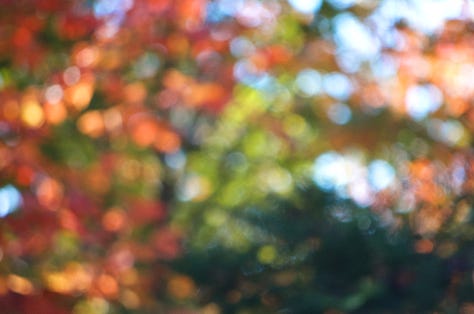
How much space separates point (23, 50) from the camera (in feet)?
13.1

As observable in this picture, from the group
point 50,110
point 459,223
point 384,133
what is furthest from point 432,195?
point 50,110

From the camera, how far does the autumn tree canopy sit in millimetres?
3344

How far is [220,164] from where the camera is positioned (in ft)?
23.7

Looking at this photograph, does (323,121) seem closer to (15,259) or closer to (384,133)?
(384,133)

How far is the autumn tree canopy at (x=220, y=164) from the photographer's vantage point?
11.0 feet

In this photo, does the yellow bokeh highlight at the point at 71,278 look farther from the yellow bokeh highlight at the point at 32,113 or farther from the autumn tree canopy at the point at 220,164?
the yellow bokeh highlight at the point at 32,113

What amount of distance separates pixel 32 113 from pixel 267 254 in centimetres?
150

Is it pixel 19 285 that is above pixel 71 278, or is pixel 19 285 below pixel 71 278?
below

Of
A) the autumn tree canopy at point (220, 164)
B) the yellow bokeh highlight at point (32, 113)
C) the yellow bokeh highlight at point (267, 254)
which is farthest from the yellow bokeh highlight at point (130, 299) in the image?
the yellow bokeh highlight at point (267, 254)

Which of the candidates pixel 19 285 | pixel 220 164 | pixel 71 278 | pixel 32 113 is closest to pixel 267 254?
pixel 19 285

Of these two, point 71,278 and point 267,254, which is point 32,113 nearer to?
point 71,278

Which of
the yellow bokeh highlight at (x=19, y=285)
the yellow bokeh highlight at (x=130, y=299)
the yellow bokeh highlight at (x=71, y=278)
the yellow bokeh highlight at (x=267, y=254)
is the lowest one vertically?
the yellow bokeh highlight at (x=267, y=254)

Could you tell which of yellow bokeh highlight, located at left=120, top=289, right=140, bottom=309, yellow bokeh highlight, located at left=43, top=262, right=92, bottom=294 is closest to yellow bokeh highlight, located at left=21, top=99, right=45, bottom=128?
yellow bokeh highlight, located at left=43, top=262, right=92, bottom=294

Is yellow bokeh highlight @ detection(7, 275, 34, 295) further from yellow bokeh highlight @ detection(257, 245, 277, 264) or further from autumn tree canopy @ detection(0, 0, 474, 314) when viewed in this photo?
yellow bokeh highlight @ detection(257, 245, 277, 264)
